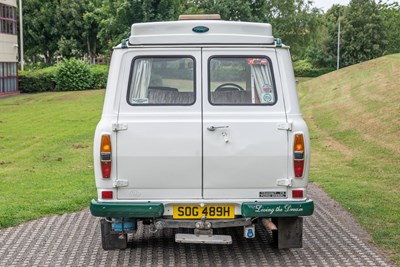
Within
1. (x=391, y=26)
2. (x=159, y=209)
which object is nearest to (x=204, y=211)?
(x=159, y=209)

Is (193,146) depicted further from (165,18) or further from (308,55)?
(308,55)

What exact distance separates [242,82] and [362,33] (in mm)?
69739

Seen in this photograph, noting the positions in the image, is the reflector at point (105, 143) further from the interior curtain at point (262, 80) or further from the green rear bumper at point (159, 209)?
the interior curtain at point (262, 80)

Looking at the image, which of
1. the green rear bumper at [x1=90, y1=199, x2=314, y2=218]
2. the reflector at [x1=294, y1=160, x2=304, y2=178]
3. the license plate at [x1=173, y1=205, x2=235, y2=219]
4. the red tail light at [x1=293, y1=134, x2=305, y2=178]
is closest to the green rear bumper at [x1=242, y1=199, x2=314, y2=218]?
the green rear bumper at [x1=90, y1=199, x2=314, y2=218]

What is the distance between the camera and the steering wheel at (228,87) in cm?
716

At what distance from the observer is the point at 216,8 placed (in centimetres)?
6334

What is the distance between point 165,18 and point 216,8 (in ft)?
51.8

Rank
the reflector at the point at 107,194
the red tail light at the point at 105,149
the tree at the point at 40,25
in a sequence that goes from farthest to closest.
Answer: the tree at the point at 40,25
the reflector at the point at 107,194
the red tail light at the point at 105,149

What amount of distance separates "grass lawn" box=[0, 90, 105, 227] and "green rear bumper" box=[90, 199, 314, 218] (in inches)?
103

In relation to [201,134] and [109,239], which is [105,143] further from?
[109,239]

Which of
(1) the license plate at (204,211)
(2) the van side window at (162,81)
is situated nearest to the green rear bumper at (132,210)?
(1) the license plate at (204,211)

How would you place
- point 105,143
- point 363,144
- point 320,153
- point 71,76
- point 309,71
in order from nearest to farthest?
1. point 105,143
2. point 320,153
3. point 363,144
4. point 71,76
5. point 309,71

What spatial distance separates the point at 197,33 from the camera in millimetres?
7152

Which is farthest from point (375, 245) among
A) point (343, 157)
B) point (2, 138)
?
point (2, 138)
